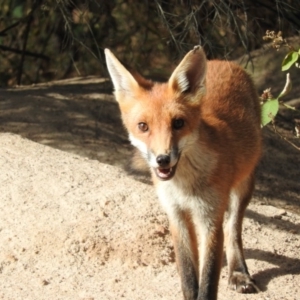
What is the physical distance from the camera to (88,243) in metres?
5.66

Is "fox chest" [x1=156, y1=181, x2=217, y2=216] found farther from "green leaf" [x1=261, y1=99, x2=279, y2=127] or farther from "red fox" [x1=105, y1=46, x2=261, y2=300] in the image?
"green leaf" [x1=261, y1=99, x2=279, y2=127]

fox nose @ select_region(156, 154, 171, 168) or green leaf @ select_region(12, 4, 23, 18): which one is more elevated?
fox nose @ select_region(156, 154, 171, 168)

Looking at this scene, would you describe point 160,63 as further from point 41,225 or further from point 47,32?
point 41,225

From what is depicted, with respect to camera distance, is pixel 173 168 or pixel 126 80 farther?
pixel 126 80

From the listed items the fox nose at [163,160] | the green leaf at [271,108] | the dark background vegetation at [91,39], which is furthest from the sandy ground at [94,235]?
the dark background vegetation at [91,39]

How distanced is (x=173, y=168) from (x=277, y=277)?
1.70 metres

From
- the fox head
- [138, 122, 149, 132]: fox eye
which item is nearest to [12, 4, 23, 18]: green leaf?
the fox head

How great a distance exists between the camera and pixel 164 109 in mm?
4578

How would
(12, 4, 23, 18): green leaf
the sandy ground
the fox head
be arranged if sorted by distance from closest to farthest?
the fox head, the sandy ground, (12, 4, 23, 18): green leaf

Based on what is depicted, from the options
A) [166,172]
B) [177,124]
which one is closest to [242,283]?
[166,172]

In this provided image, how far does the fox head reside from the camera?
442 cm

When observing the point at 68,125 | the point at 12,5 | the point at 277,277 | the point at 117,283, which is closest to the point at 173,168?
the point at 117,283

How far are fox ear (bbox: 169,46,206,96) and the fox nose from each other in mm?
653

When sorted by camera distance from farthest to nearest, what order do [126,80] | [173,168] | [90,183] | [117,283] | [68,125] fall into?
[68,125]
[90,183]
[117,283]
[126,80]
[173,168]
